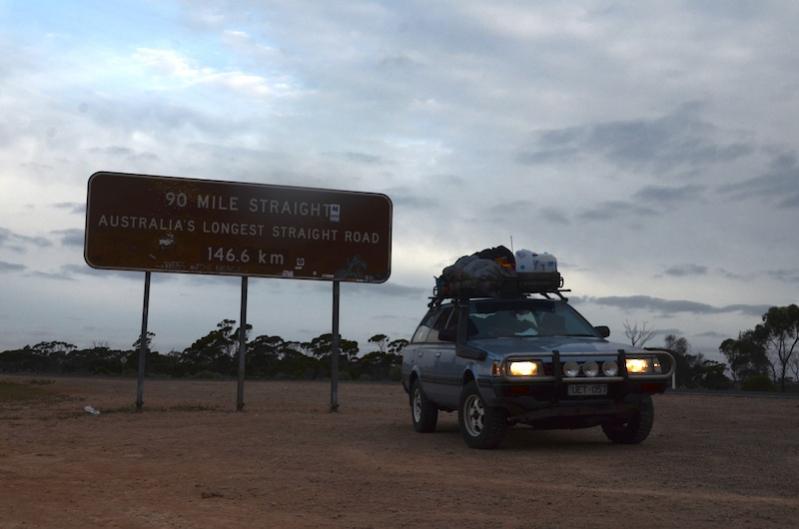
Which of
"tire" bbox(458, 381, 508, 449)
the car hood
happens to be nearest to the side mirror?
the car hood

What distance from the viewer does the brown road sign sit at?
19.8 m

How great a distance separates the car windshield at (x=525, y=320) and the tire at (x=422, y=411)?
5.86 ft

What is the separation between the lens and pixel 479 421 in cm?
1196

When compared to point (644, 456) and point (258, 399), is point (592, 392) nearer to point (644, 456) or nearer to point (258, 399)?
point (644, 456)

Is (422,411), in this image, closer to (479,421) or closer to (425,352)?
(425,352)

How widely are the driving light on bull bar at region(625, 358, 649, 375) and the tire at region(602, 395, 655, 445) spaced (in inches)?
13.1

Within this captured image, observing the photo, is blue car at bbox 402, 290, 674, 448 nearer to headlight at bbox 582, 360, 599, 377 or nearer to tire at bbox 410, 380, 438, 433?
headlight at bbox 582, 360, 599, 377

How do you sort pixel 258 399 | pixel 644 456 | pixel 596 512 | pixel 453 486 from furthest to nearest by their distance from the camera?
pixel 258 399
pixel 644 456
pixel 453 486
pixel 596 512

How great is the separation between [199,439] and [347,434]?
85.9 inches

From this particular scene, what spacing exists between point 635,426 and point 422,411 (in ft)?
11.0

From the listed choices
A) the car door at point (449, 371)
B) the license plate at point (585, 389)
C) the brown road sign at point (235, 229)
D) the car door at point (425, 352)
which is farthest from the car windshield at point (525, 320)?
the brown road sign at point (235, 229)

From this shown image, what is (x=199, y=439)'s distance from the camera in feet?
44.1

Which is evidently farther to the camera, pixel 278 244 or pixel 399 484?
pixel 278 244

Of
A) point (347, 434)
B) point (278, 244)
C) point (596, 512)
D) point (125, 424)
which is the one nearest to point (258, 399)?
point (278, 244)
